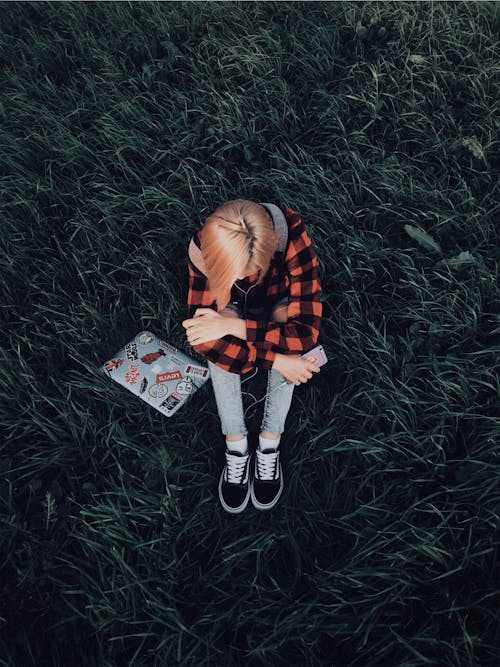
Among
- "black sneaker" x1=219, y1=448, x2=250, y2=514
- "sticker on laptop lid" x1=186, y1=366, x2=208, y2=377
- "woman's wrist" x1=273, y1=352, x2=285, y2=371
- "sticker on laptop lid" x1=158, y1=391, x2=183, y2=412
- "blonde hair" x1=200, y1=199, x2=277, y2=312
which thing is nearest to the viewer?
"blonde hair" x1=200, y1=199, x2=277, y2=312

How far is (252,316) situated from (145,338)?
80 centimetres

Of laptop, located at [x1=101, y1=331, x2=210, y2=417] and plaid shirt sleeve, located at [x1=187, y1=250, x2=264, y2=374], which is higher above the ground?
plaid shirt sleeve, located at [x1=187, y1=250, x2=264, y2=374]

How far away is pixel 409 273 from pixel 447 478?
106cm

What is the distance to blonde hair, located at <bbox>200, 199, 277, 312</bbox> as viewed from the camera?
4.85 ft

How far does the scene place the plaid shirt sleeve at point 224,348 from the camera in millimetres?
1807

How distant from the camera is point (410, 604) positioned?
1668 millimetres

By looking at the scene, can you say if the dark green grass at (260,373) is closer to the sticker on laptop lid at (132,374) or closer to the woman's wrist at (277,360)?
the sticker on laptop lid at (132,374)

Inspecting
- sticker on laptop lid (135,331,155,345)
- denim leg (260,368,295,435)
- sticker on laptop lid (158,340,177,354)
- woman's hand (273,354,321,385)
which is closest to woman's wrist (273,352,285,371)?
woman's hand (273,354,321,385)

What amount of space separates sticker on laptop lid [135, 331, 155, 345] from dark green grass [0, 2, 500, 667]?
7cm

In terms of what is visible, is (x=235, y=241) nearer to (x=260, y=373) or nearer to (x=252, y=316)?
(x=252, y=316)

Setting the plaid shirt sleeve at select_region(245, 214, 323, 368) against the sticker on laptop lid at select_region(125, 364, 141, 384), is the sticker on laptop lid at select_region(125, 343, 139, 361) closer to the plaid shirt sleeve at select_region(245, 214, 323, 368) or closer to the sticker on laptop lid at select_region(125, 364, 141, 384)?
the sticker on laptop lid at select_region(125, 364, 141, 384)

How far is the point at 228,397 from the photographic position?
2002 mm

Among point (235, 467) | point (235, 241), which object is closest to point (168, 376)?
point (235, 467)

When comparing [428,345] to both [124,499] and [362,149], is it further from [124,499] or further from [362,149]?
[124,499]
